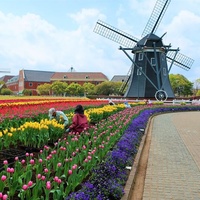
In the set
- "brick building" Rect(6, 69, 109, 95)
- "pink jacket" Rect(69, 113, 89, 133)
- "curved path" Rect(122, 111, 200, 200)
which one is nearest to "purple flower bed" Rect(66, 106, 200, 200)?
"curved path" Rect(122, 111, 200, 200)

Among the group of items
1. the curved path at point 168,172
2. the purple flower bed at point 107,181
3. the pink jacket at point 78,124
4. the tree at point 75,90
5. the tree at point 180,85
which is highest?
the tree at point 180,85

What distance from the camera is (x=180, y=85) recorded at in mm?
90312

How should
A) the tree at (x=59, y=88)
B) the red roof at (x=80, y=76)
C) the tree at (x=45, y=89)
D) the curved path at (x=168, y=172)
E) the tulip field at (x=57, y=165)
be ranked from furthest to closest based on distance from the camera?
the red roof at (x=80, y=76)
the tree at (x=45, y=89)
the tree at (x=59, y=88)
the curved path at (x=168, y=172)
the tulip field at (x=57, y=165)

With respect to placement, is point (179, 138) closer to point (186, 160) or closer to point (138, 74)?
point (186, 160)

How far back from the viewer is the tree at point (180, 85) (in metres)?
89.8

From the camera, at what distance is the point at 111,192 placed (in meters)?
4.16

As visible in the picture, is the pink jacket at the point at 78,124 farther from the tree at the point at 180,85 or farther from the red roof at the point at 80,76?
the red roof at the point at 80,76

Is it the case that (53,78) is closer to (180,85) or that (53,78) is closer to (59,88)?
(59,88)

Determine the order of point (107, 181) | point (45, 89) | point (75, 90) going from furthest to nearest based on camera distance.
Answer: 1. point (45, 89)
2. point (75, 90)
3. point (107, 181)

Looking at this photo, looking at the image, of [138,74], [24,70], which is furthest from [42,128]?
[24,70]

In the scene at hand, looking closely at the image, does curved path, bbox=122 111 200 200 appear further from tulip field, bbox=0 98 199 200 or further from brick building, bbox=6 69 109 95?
brick building, bbox=6 69 109 95

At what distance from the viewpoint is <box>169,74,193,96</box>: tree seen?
89812mm

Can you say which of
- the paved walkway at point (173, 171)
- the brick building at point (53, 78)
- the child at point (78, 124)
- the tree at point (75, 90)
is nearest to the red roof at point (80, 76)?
the brick building at point (53, 78)

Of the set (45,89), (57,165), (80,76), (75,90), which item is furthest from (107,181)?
(80,76)
